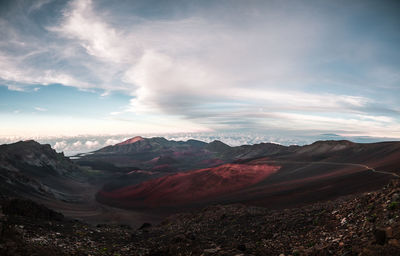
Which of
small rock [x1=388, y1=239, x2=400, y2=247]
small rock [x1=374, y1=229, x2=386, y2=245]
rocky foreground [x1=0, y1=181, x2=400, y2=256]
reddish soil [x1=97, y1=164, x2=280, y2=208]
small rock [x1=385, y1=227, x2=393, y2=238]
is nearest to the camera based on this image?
small rock [x1=388, y1=239, x2=400, y2=247]

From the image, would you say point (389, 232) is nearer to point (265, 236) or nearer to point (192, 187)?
point (265, 236)

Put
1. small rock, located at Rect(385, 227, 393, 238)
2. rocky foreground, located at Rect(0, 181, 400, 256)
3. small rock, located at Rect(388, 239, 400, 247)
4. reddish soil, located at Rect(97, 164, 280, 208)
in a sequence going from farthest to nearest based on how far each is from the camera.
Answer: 1. reddish soil, located at Rect(97, 164, 280, 208)
2. rocky foreground, located at Rect(0, 181, 400, 256)
3. small rock, located at Rect(385, 227, 393, 238)
4. small rock, located at Rect(388, 239, 400, 247)

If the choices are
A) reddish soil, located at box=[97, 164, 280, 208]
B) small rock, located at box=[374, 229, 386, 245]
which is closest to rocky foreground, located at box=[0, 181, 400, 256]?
small rock, located at box=[374, 229, 386, 245]

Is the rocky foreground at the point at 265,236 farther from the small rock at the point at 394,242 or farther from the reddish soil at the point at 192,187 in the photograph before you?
the reddish soil at the point at 192,187

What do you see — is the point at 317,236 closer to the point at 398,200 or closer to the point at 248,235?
the point at 398,200

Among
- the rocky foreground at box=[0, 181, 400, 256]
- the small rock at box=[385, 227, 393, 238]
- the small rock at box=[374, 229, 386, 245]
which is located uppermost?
the small rock at box=[385, 227, 393, 238]

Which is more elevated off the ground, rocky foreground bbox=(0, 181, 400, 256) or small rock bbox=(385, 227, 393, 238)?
small rock bbox=(385, 227, 393, 238)

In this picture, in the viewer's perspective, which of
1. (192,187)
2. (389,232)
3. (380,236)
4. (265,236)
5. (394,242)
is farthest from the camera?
(192,187)

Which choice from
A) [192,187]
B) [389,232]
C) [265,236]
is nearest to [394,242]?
[389,232]

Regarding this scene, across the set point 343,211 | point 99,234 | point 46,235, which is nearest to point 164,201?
point 99,234

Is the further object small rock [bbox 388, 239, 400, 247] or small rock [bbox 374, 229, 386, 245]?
small rock [bbox 374, 229, 386, 245]

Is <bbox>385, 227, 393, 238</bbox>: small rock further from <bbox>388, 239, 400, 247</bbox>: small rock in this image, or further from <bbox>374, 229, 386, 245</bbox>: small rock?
<bbox>388, 239, 400, 247</bbox>: small rock
